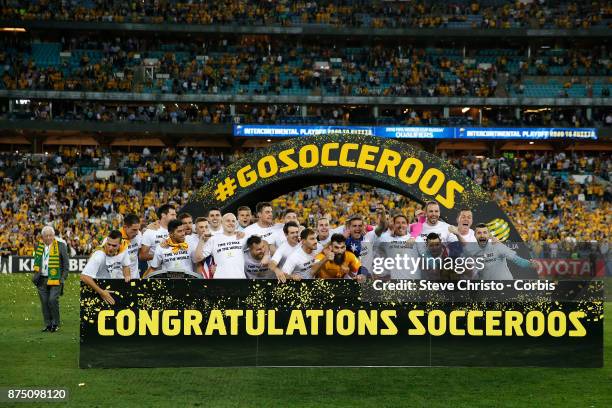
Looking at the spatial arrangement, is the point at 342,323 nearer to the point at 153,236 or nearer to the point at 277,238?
the point at 277,238

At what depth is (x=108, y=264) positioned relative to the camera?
11.3 metres

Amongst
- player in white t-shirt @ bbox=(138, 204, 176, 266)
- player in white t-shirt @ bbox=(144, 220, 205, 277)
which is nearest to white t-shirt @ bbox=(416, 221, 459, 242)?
player in white t-shirt @ bbox=(144, 220, 205, 277)

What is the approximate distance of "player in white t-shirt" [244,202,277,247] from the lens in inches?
490

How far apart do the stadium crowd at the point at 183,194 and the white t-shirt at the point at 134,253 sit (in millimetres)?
19723

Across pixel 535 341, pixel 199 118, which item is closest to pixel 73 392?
pixel 535 341

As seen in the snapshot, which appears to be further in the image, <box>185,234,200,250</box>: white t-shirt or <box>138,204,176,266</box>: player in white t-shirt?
<box>138,204,176,266</box>: player in white t-shirt

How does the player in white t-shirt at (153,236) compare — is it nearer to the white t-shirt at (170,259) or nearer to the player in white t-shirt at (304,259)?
the white t-shirt at (170,259)

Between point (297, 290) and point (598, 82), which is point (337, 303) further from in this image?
point (598, 82)

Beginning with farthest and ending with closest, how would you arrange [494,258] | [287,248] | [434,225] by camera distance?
[434,225], [287,248], [494,258]

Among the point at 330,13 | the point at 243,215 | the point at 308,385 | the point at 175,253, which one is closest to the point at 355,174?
the point at 243,215

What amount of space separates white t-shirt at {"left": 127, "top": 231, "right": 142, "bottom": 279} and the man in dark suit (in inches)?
64.2

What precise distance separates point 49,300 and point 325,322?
5415 millimetres

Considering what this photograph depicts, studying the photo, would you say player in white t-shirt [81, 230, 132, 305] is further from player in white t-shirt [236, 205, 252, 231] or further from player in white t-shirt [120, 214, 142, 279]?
player in white t-shirt [236, 205, 252, 231]

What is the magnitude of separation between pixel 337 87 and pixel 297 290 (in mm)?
35660
